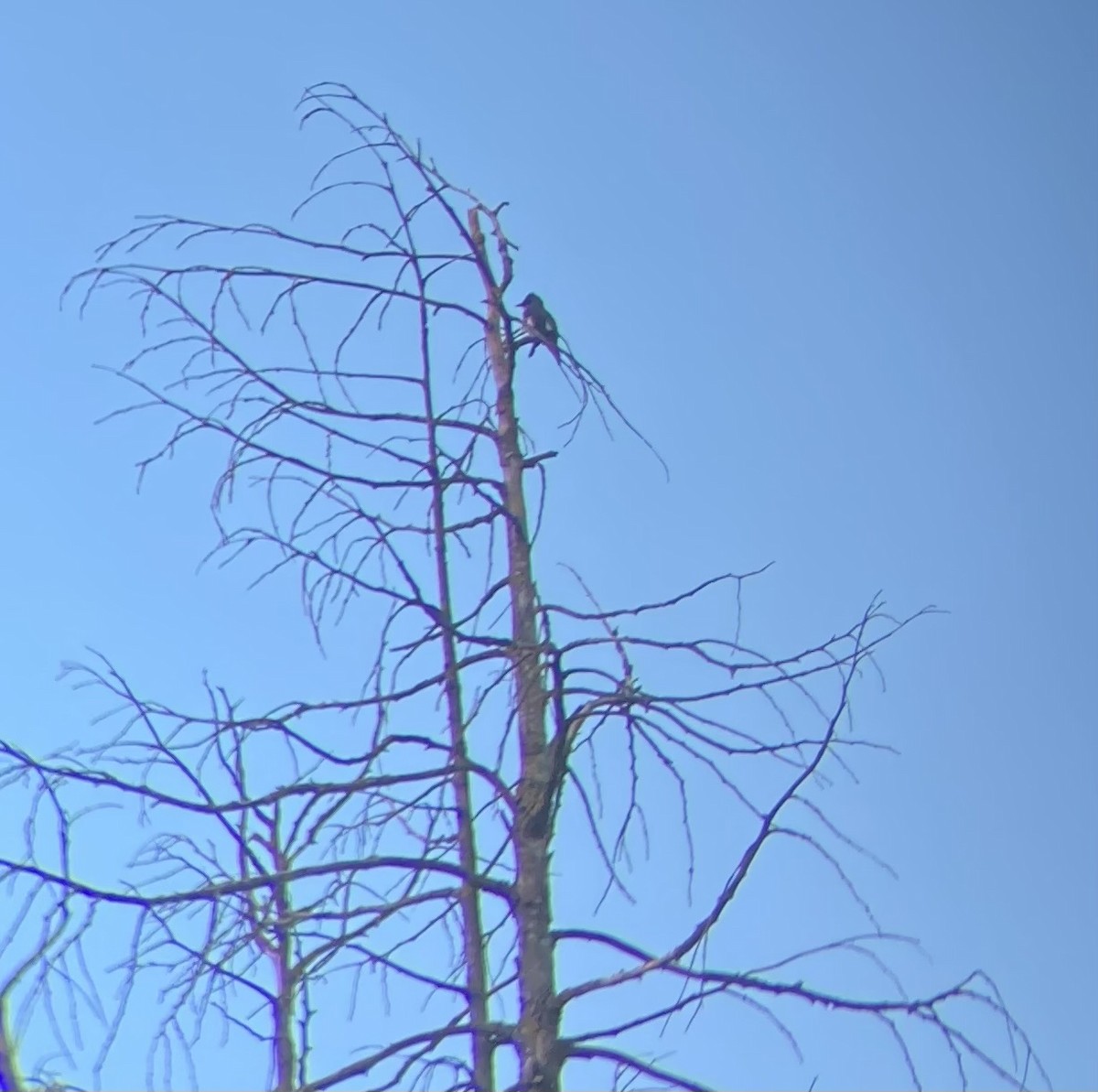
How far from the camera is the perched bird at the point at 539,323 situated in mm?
2113

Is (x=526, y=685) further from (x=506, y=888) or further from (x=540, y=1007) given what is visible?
(x=540, y=1007)

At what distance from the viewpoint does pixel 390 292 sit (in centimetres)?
209

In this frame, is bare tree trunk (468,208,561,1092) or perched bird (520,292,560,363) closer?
bare tree trunk (468,208,561,1092)

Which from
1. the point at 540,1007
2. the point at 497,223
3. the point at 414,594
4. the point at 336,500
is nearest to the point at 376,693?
the point at 414,594

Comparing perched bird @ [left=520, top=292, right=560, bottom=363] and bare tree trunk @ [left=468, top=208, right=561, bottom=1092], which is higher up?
perched bird @ [left=520, top=292, right=560, bottom=363]

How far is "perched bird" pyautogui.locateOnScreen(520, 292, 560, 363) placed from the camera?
2113 millimetres

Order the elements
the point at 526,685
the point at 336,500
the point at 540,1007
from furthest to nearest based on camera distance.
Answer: the point at 336,500 < the point at 526,685 < the point at 540,1007

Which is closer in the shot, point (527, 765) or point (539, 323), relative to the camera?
point (527, 765)

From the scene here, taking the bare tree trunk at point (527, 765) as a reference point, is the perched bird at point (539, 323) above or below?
above

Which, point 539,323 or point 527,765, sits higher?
point 539,323

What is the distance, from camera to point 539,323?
218 centimetres

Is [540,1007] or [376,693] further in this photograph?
[376,693]

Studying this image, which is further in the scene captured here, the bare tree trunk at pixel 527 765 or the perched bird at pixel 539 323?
the perched bird at pixel 539 323

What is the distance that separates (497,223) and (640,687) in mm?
654
